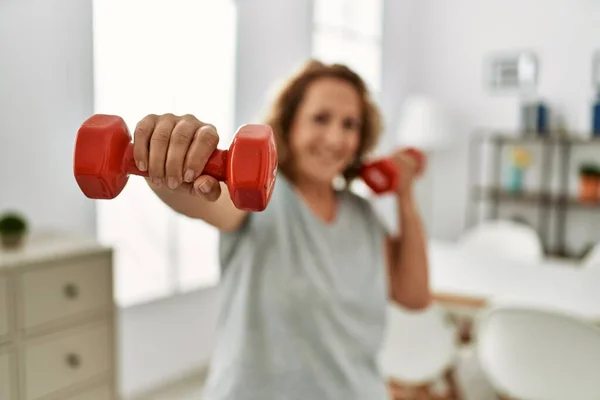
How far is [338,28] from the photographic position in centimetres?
268

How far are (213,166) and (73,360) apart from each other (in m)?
0.18

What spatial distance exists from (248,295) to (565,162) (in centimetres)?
267

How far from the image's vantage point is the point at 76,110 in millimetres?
357

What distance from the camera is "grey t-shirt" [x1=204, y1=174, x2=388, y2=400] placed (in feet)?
1.79

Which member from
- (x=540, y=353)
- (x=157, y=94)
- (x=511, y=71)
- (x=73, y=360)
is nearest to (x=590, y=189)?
(x=511, y=71)

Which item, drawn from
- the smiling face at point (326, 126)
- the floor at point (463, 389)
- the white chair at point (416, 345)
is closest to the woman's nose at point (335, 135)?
the smiling face at point (326, 126)

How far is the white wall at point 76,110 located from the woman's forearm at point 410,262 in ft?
0.75

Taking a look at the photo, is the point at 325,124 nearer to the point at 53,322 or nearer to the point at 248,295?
the point at 248,295

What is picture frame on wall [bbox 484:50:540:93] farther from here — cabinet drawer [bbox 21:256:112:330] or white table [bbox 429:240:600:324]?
cabinet drawer [bbox 21:256:112:330]

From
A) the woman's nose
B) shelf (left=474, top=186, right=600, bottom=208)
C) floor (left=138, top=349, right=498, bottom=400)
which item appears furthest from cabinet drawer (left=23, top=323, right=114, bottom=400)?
shelf (left=474, top=186, right=600, bottom=208)

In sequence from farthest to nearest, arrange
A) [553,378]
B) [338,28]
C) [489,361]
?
[338,28] → [489,361] → [553,378]

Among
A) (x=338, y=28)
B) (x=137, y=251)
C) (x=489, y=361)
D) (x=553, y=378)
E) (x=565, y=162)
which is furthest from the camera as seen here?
(x=565, y=162)

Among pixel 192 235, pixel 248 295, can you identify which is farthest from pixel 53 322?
pixel 192 235

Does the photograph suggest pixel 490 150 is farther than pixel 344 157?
Yes
